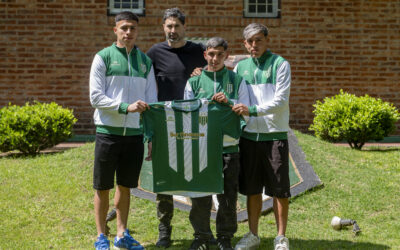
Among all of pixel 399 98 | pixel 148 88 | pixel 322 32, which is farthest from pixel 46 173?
pixel 399 98

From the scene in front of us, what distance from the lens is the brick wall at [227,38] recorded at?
10.6m

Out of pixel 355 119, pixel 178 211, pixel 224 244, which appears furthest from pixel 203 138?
pixel 355 119

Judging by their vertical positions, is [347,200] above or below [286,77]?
below

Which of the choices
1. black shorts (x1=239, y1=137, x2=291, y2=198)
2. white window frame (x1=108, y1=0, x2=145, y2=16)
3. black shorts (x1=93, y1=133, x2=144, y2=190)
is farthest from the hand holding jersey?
white window frame (x1=108, y1=0, x2=145, y2=16)

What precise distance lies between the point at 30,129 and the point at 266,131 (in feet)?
17.9

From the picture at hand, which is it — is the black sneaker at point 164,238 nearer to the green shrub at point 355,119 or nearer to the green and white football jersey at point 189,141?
the green and white football jersey at point 189,141

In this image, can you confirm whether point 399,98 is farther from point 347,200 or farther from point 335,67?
point 347,200

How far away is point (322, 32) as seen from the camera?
36.2ft

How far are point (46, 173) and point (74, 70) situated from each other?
3.78m

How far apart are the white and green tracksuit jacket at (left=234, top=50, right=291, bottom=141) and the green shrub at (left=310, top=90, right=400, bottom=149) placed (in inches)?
192

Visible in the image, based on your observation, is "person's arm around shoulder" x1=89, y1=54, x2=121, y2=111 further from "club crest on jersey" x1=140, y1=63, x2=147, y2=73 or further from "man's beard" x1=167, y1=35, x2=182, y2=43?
"man's beard" x1=167, y1=35, x2=182, y2=43

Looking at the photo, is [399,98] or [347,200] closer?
[347,200]

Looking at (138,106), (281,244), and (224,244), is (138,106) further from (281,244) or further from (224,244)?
(281,244)

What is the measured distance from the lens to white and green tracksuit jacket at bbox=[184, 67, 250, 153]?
4645 millimetres
